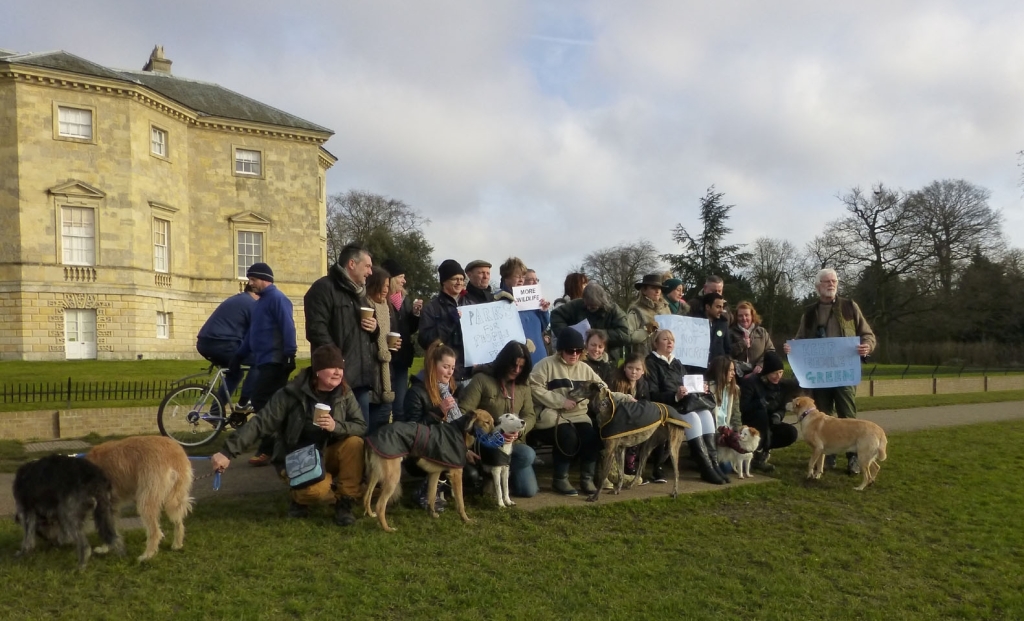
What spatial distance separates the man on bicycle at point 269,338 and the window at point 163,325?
29.4 metres

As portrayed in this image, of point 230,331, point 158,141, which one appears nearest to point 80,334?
point 158,141

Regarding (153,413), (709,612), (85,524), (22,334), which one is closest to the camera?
(709,612)

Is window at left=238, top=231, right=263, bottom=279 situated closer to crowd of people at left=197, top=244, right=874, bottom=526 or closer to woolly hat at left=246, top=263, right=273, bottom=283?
crowd of people at left=197, top=244, right=874, bottom=526

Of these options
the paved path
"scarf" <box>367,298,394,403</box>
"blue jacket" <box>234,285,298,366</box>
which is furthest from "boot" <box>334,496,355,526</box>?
"blue jacket" <box>234,285,298,366</box>

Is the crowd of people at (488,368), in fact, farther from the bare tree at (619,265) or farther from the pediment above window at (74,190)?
the bare tree at (619,265)

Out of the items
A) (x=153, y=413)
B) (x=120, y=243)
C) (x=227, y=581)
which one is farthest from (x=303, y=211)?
(x=227, y=581)

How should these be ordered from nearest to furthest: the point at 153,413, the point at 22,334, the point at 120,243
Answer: the point at 153,413, the point at 22,334, the point at 120,243

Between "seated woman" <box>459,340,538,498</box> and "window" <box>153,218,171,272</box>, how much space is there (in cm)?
3239

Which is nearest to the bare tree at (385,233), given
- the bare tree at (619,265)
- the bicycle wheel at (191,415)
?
the bare tree at (619,265)

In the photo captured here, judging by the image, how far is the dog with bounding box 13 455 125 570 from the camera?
493 centimetres

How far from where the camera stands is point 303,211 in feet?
131

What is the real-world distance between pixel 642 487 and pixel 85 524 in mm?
5128

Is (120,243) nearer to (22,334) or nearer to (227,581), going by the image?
(22,334)

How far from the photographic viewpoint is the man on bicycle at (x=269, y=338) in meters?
8.23
